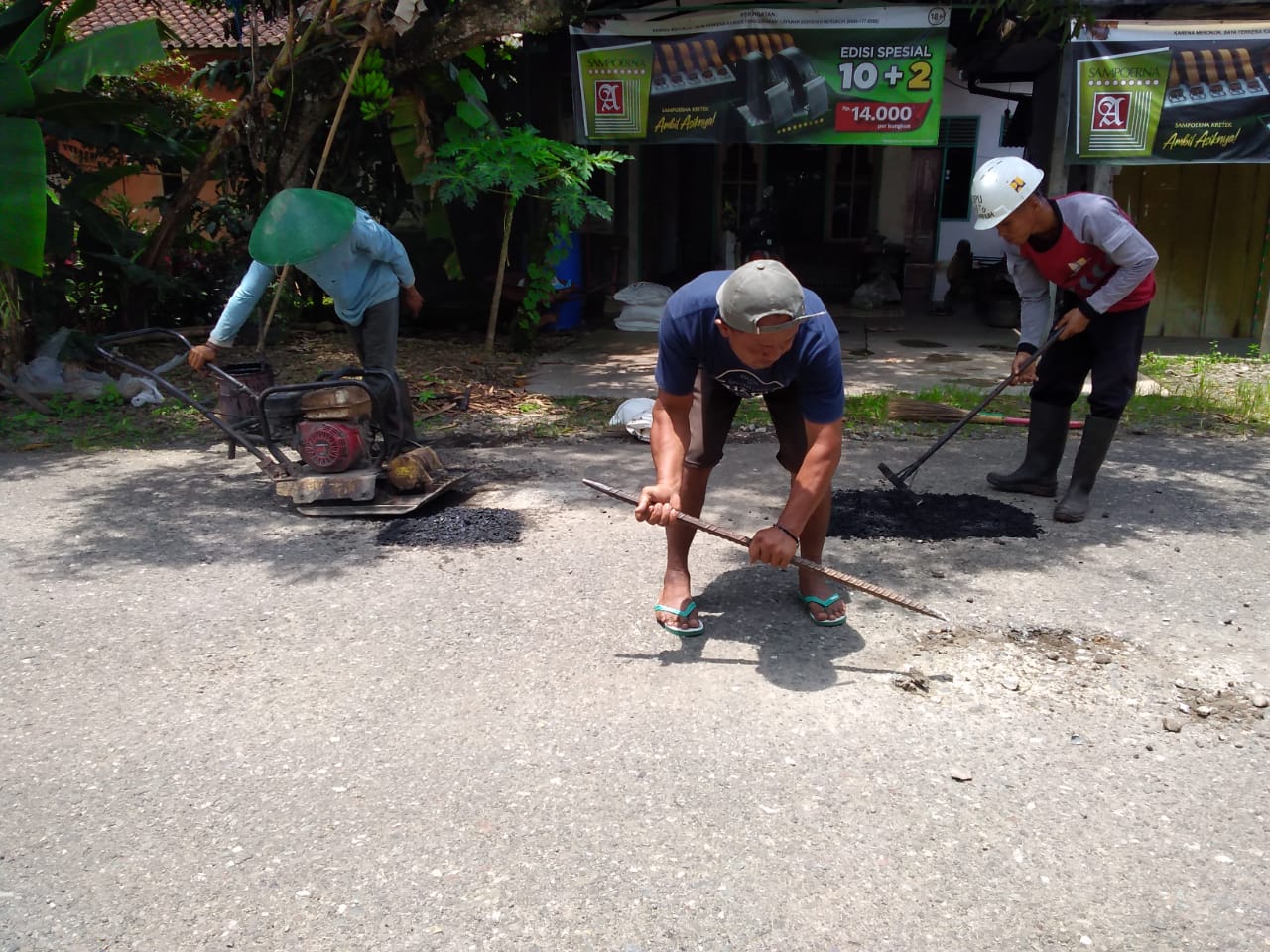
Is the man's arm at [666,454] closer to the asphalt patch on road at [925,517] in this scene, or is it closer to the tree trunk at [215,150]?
the asphalt patch on road at [925,517]

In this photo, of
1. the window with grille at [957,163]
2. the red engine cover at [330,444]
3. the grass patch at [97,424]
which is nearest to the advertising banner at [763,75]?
the window with grille at [957,163]

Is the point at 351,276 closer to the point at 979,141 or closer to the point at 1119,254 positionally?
the point at 1119,254

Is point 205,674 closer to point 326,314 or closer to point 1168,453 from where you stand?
point 1168,453

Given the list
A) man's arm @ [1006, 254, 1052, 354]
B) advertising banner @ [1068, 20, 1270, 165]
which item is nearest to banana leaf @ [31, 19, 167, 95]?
man's arm @ [1006, 254, 1052, 354]

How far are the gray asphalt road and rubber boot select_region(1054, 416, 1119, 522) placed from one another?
0.36 ft

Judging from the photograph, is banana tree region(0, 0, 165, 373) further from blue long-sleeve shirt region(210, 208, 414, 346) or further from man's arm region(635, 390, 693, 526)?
man's arm region(635, 390, 693, 526)

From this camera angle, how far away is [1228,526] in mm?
4988

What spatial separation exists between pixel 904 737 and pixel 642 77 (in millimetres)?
7739

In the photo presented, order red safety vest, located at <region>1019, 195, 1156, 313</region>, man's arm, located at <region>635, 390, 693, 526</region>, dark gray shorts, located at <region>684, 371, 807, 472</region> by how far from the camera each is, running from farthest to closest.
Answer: red safety vest, located at <region>1019, 195, 1156, 313</region> < dark gray shorts, located at <region>684, 371, 807, 472</region> < man's arm, located at <region>635, 390, 693, 526</region>

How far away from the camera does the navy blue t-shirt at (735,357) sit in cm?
333

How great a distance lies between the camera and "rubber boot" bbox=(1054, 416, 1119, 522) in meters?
5.01

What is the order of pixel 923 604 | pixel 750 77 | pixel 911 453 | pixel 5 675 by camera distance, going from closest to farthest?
pixel 5 675 → pixel 923 604 → pixel 911 453 → pixel 750 77

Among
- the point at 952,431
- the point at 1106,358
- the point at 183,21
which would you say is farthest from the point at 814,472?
the point at 183,21

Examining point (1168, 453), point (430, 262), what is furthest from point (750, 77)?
point (1168, 453)
